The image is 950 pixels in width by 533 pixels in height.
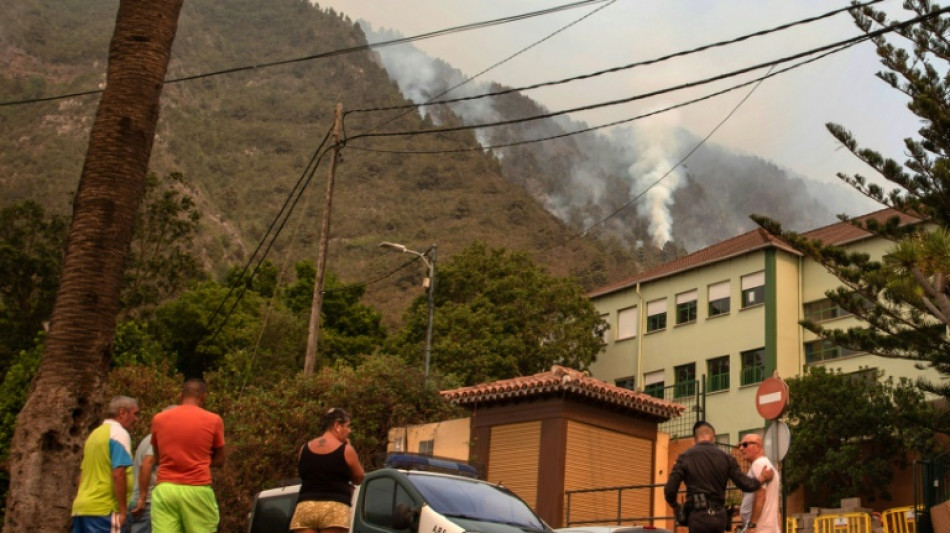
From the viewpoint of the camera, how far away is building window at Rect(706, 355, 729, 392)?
48594 mm

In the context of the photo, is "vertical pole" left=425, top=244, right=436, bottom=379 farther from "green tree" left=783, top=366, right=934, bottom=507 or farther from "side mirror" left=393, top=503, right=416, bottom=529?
"side mirror" left=393, top=503, right=416, bottom=529

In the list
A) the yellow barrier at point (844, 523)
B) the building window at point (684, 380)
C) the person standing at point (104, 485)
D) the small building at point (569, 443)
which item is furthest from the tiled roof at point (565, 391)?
the building window at point (684, 380)

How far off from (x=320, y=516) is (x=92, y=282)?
9.72 feet

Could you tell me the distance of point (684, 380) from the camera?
50.5 m

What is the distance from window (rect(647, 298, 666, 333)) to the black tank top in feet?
142

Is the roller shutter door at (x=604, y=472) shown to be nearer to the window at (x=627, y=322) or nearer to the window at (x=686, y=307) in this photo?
the window at (x=686, y=307)

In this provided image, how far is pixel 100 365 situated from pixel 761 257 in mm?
40210

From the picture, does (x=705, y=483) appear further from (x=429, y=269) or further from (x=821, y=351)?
(x=821, y=351)

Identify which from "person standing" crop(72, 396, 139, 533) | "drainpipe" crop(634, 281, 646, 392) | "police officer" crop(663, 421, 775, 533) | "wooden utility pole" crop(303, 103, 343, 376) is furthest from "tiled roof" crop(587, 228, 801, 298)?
"person standing" crop(72, 396, 139, 533)

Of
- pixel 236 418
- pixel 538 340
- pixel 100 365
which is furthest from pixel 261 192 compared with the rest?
pixel 100 365

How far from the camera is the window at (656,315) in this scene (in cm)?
5238

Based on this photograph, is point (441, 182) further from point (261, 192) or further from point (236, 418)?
point (236, 418)

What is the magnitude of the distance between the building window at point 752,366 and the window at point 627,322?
6.47m

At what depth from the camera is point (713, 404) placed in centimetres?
4850
